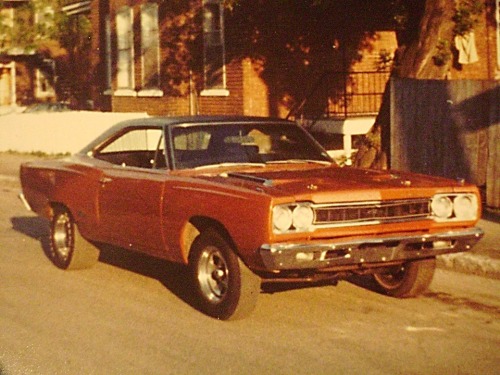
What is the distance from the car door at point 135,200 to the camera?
7.93m

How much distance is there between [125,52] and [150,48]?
5.97 ft

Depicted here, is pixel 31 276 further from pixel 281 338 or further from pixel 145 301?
pixel 281 338

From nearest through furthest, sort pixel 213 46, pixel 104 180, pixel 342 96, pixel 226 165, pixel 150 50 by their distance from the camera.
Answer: pixel 226 165 < pixel 104 180 < pixel 342 96 < pixel 213 46 < pixel 150 50

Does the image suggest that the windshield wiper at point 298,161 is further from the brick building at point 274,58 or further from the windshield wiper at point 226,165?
the brick building at point 274,58

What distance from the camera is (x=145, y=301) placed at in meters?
8.19

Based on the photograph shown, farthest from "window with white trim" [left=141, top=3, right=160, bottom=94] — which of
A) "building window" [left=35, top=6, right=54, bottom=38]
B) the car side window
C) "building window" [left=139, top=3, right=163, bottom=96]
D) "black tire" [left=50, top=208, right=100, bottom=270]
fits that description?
"building window" [left=35, top=6, right=54, bottom=38]

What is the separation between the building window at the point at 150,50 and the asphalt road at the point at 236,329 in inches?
601

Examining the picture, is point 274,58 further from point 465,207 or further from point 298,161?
point 465,207

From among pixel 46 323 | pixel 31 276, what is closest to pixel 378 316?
pixel 46 323

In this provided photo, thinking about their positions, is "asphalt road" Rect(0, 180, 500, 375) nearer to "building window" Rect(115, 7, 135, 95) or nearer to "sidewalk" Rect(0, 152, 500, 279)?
"sidewalk" Rect(0, 152, 500, 279)

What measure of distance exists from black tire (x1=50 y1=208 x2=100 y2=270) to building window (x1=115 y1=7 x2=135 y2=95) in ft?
→ 53.5

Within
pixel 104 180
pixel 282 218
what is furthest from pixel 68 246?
pixel 282 218

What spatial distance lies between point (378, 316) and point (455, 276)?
2.07 meters

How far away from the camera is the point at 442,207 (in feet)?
24.1
